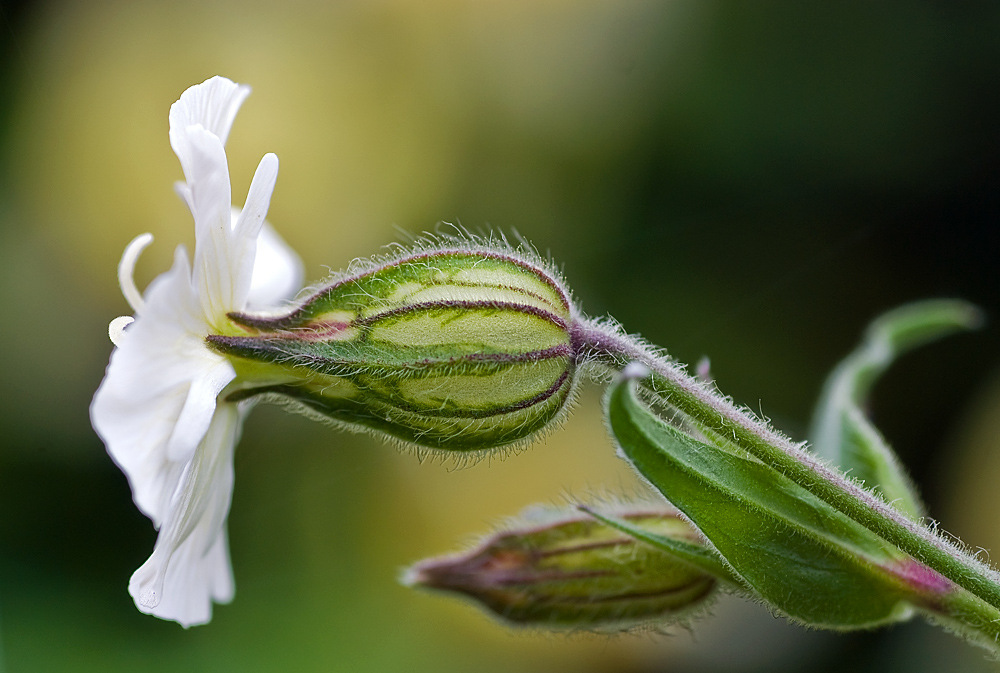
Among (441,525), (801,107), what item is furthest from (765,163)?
(441,525)

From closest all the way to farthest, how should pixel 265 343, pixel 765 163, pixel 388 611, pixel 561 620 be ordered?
pixel 265 343 < pixel 561 620 < pixel 388 611 < pixel 765 163

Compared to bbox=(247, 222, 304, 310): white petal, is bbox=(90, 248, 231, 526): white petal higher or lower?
lower

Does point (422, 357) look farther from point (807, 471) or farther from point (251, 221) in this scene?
point (807, 471)

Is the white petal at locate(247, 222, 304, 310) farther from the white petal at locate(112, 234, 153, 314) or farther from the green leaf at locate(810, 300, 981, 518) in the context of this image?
the green leaf at locate(810, 300, 981, 518)

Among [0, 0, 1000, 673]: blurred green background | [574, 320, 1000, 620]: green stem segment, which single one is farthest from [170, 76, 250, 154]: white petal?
[0, 0, 1000, 673]: blurred green background

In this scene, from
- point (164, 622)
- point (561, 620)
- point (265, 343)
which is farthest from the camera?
point (164, 622)

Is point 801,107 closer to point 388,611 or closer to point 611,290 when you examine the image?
point 611,290

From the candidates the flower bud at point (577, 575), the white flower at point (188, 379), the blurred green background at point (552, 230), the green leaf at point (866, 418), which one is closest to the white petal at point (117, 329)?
the white flower at point (188, 379)
